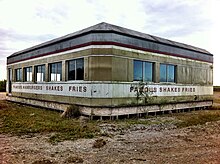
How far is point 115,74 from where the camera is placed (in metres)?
10.9

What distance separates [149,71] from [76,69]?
13.2 ft

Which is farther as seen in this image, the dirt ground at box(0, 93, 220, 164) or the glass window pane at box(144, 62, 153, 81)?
the glass window pane at box(144, 62, 153, 81)

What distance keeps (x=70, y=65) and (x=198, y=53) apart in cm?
940

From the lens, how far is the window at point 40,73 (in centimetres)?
1550

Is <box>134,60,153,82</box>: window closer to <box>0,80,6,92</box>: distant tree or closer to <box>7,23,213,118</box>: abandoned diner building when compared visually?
<box>7,23,213,118</box>: abandoned diner building

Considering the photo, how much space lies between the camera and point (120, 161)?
16.6 feet

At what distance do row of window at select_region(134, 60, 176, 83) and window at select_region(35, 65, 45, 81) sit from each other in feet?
21.6


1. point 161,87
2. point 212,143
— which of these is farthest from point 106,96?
point 212,143

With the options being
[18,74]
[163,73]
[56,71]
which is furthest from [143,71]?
[18,74]

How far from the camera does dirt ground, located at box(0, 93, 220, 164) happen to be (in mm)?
5152

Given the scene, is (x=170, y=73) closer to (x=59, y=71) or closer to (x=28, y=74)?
(x=59, y=71)

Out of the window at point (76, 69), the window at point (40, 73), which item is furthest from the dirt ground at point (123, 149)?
the window at point (40, 73)

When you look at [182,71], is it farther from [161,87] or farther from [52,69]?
[52,69]

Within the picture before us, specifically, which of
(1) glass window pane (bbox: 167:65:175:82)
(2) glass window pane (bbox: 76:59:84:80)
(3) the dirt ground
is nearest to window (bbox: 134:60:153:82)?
(1) glass window pane (bbox: 167:65:175:82)
